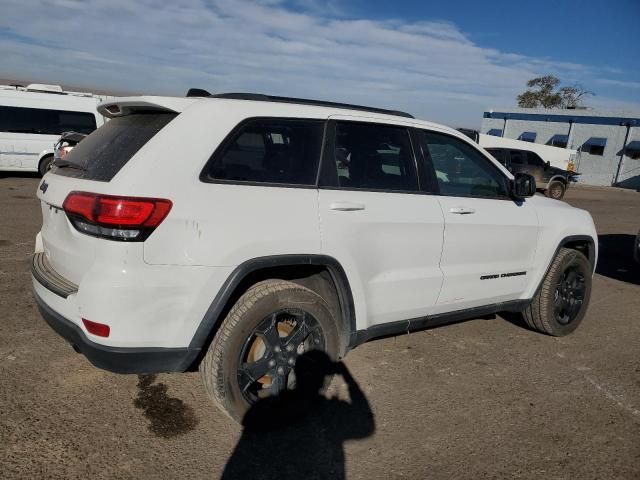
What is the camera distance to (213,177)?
8.25 feet

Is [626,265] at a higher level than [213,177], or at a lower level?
lower

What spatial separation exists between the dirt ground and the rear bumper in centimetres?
48

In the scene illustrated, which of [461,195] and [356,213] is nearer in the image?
[356,213]

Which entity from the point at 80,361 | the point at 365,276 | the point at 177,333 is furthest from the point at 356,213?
the point at 80,361

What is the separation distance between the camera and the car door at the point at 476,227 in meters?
3.47

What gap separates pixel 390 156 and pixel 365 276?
32.9 inches

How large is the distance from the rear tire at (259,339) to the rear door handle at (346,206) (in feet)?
1.62

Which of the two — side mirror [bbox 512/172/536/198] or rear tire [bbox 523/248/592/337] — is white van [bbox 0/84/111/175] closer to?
side mirror [bbox 512/172/536/198]

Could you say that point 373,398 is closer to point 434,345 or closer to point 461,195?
point 434,345

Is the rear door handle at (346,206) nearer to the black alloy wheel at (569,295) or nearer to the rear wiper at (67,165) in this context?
the rear wiper at (67,165)

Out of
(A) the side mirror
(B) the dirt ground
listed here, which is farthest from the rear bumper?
(A) the side mirror

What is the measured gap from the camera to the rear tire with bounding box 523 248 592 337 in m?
4.34

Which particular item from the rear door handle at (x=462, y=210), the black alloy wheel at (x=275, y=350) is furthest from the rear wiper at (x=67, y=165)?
the rear door handle at (x=462, y=210)

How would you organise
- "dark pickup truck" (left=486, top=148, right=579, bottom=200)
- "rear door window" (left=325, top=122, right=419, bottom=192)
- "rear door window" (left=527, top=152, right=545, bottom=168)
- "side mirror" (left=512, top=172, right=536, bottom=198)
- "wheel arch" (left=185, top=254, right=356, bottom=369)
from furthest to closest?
"rear door window" (left=527, top=152, right=545, bottom=168) → "dark pickup truck" (left=486, top=148, right=579, bottom=200) → "side mirror" (left=512, top=172, right=536, bottom=198) → "rear door window" (left=325, top=122, right=419, bottom=192) → "wheel arch" (left=185, top=254, right=356, bottom=369)
